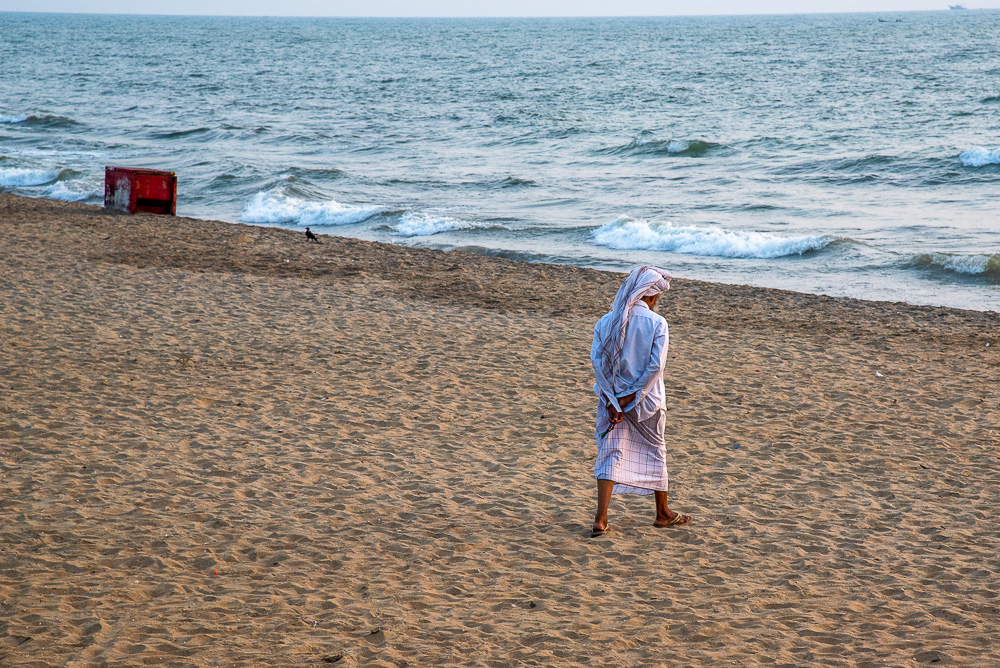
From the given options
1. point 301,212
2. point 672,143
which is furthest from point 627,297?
point 672,143

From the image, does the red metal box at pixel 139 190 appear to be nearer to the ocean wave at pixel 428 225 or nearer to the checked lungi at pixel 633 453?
the ocean wave at pixel 428 225

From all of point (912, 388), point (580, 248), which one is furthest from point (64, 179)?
point (912, 388)

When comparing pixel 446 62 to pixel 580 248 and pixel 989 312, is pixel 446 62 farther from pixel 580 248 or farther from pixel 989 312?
pixel 989 312

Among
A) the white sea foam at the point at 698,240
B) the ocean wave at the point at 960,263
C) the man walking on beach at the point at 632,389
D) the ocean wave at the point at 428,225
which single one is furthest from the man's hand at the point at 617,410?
the ocean wave at the point at 428,225

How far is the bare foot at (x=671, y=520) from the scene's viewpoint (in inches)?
196

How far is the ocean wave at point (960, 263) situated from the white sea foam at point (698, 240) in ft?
5.14

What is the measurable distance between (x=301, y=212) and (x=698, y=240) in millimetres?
7657

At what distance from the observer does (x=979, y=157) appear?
20.5 m

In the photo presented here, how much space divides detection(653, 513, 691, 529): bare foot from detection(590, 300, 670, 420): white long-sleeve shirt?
2.37 feet

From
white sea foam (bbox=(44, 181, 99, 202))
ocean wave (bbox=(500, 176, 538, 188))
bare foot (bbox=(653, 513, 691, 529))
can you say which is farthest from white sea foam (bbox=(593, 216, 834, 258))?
white sea foam (bbox=(44, 181, 99, 202))

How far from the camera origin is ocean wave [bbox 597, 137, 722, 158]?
24.3 m

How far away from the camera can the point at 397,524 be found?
16.2 ft

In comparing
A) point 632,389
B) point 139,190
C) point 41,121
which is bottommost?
point 632,389

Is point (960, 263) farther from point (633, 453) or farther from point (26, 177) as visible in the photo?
point (26, 177)
